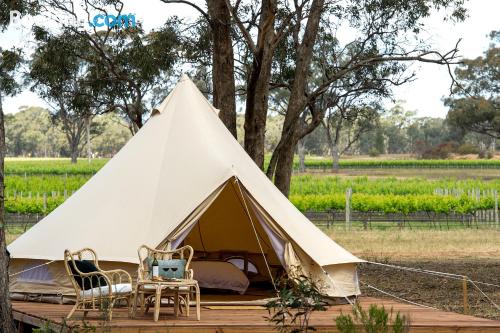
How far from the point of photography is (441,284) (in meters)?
15.2

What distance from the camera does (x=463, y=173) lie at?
60062 millimetres

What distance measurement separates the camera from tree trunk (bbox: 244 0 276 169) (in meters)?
14.0

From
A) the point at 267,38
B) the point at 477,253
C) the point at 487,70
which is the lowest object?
the point at 477,253

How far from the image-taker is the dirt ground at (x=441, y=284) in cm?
1250

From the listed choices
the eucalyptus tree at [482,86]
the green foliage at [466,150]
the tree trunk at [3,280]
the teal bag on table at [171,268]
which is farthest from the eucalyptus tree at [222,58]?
the green foliage at [466,150]

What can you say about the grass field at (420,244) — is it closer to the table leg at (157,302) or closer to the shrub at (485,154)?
the table leg at (157,302)

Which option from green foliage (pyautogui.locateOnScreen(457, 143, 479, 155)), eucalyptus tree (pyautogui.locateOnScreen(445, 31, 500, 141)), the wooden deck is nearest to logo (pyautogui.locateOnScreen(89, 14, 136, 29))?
the wooden deck

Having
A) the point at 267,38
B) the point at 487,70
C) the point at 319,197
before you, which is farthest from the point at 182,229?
the point at 487,70

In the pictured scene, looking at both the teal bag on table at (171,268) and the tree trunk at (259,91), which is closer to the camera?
the teal bag on table at (171,268)

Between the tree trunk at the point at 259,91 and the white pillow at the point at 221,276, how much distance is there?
11.9ft

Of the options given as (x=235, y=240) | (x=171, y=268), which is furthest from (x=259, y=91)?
(x=171, y=268)

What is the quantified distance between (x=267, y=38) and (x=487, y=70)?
39.4m

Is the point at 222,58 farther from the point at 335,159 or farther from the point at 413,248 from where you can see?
the point at 335,159

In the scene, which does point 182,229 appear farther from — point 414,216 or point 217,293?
point 414,216
